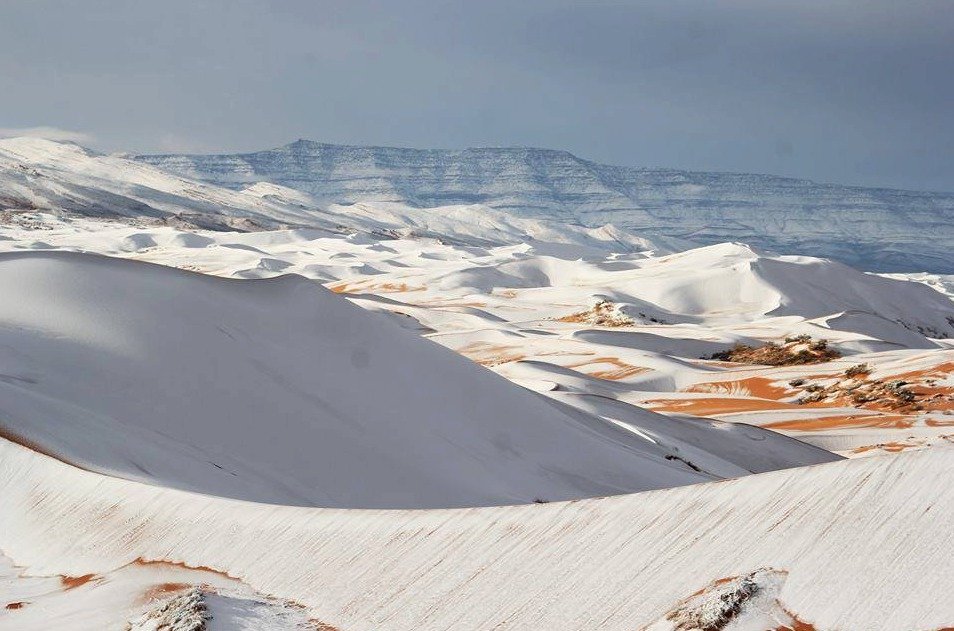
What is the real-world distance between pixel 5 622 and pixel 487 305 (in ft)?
215

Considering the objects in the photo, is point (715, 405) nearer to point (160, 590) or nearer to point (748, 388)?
point (748, 388)

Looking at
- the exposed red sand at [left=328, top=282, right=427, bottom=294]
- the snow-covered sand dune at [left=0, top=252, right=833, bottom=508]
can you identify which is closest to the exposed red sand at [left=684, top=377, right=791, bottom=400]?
the snow-covered sand dune at [left=0, top=252, right=833, bottom=508]

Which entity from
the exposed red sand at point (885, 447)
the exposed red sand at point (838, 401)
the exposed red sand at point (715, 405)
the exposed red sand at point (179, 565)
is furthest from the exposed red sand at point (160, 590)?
the exposed red sand at point (715, 405)

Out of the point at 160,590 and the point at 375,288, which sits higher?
the point at 160,590

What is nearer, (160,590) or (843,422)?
(160,590)

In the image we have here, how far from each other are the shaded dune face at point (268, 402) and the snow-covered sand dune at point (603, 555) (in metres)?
2.25

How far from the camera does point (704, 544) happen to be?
4.97 meters

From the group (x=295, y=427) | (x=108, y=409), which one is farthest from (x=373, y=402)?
(x=108, y=409)

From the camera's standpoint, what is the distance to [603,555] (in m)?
5.23

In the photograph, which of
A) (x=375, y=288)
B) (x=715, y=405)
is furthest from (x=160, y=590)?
(x=375, y=288)

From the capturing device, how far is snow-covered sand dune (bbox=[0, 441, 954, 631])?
4.32m

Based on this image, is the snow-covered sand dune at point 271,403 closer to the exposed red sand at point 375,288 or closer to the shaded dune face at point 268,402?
the shaded dune face at point 268,402

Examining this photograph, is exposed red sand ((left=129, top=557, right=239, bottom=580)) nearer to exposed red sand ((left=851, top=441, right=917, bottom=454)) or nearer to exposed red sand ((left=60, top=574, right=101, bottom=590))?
exposed red sand ((left=60, top=574, right=101, bottom=590))

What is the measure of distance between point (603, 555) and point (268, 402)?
8716 mm
